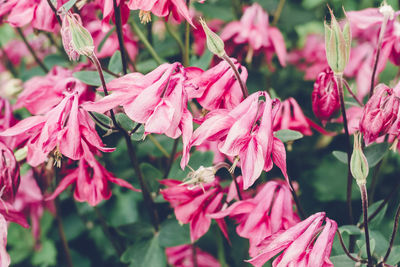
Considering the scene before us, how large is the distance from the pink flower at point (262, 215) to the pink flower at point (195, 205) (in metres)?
0.06

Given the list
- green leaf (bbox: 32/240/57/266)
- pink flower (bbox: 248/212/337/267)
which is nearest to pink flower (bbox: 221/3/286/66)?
pink flower (bbox: 248/212/337/267)

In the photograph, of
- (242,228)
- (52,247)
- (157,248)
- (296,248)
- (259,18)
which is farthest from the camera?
(52,247)

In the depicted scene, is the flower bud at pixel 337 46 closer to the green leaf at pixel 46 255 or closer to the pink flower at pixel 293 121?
the pink flower at pixel 293 121

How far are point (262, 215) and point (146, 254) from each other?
0.28m

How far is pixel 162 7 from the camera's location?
69 cm

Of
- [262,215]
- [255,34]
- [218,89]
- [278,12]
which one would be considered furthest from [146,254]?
[278,12]

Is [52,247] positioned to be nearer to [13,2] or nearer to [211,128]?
[13,2]

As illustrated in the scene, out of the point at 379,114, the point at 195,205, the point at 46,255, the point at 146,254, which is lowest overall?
the point at 46,255

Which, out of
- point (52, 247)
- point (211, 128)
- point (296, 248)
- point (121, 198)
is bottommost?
point (52, 247)

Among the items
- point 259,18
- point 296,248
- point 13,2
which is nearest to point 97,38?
point 13,2

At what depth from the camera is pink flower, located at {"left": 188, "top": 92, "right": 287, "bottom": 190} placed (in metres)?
0.61

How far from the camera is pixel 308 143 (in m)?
1.20

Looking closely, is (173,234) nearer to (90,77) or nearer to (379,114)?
(90,77)

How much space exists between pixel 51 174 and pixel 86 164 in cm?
17
